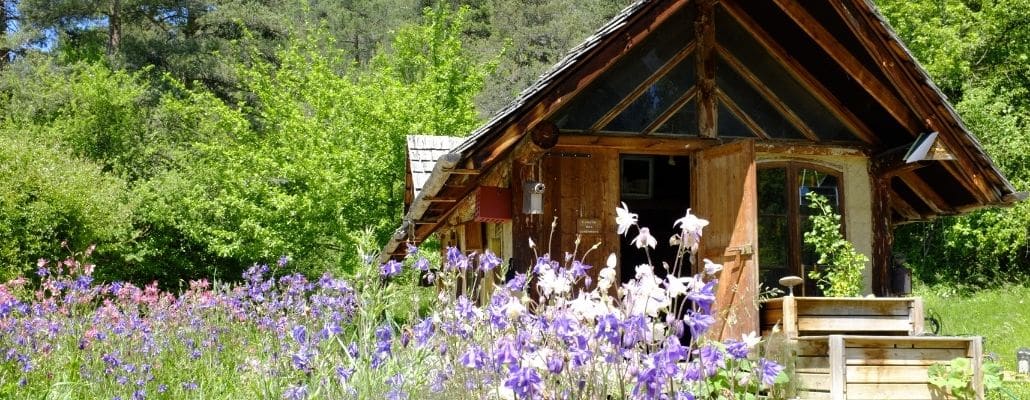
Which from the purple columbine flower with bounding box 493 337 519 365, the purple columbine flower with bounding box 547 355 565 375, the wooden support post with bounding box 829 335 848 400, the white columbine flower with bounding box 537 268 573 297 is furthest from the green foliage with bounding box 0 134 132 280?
the purple columbine flower with bounding box 547 355 565 375

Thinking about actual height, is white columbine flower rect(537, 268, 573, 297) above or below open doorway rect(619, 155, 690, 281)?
below

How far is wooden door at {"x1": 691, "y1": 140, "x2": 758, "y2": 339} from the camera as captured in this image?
24.3ft

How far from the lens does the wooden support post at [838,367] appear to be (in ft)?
19.3

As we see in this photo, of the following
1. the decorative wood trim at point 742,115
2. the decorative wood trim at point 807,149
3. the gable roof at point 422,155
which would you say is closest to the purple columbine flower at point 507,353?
the decorative wood trim at point 807,149

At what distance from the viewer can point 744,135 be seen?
846 centimetres

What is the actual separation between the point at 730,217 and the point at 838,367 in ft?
6.97

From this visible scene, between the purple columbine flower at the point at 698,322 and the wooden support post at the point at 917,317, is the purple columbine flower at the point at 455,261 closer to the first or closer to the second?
the purple columbine flower at the point at 698,322

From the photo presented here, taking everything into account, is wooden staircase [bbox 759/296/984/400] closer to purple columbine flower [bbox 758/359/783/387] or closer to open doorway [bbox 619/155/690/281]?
purple columbine flower [bbox 758/359/783/387]

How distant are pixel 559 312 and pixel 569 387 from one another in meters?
0.24

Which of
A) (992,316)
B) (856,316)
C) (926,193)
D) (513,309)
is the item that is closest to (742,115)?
(856,316)

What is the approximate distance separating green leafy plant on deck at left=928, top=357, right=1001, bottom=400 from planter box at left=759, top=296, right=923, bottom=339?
606 mm

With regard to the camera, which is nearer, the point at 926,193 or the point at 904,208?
the point at 926,193

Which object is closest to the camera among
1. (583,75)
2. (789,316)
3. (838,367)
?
(838,367)

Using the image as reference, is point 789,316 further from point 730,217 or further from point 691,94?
point 691,94
